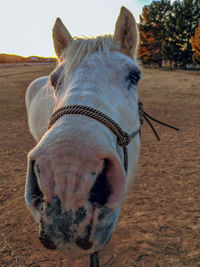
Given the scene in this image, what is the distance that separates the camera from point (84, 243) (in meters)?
1.14

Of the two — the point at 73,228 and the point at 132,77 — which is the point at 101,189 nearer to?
the point at 73,228

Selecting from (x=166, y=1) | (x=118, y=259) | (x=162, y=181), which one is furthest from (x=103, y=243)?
(x=166, y=1)

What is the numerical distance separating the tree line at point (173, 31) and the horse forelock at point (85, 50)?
98.5 ft

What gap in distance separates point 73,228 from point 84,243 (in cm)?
12

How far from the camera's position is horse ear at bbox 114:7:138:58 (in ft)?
6.82

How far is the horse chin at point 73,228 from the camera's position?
3.54ft

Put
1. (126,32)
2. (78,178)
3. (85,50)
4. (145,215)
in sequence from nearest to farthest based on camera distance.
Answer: (78,178) → (85,50) → (126,32) → (145,215)

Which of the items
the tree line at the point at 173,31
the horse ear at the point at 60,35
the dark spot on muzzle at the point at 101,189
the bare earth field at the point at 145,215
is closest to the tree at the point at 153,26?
the tree line at the point at 173,31

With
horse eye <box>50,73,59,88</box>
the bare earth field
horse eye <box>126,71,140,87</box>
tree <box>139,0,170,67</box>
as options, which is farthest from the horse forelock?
tree <box>139,0,170,67</box>

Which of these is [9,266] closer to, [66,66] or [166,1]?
[66,66]

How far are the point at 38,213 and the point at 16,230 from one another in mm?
2112

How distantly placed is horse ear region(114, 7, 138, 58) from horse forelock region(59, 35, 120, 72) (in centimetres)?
18

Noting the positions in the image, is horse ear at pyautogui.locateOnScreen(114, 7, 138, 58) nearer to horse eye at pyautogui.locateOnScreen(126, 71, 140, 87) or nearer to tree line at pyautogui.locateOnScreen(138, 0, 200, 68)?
horse eye at pyautogui.locateOnScreen(126, 71, 140, 87)

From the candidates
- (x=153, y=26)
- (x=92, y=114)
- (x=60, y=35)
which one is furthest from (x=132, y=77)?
(x=153, y=26)
